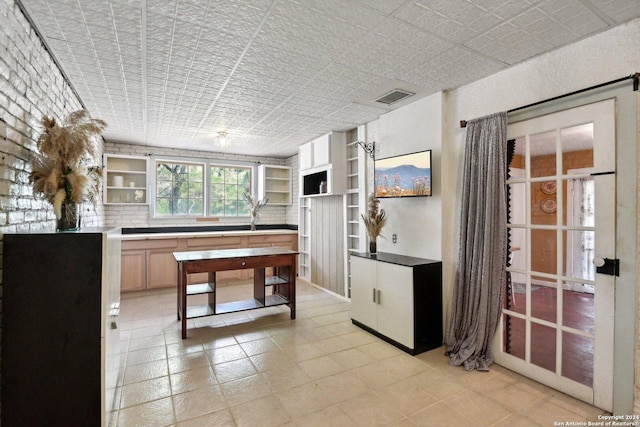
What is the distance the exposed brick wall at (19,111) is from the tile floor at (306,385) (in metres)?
1.53

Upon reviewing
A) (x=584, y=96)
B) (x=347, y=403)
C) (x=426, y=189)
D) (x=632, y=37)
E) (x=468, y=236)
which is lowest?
(x=347, y=403)

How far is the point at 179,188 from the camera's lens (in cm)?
641

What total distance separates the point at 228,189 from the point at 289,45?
16.1 feet

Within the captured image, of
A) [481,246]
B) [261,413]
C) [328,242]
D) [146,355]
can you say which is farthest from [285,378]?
[328,242]

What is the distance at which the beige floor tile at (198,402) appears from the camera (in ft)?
7.29

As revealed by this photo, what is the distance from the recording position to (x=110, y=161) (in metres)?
5.79

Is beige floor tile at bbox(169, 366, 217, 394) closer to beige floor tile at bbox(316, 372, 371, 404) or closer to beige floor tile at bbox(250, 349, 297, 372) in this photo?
beige floor tile at bbox(250, 349, 297, 372)

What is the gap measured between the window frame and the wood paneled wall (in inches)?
76.5

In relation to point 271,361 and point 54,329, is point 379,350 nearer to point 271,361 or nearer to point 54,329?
point 271,361

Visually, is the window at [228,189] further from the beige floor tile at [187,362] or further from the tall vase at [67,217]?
the tall vase at [67,217]

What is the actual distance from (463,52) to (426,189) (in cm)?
136

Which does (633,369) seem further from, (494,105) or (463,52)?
(463,52)

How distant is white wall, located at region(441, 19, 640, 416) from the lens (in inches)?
84.0

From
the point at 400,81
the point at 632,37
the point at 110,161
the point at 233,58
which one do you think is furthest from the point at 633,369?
the point at 110,161
